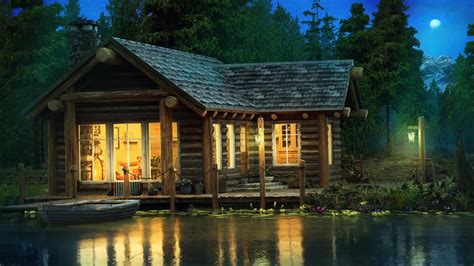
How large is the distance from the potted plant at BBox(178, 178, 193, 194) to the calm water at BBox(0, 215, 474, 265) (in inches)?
147

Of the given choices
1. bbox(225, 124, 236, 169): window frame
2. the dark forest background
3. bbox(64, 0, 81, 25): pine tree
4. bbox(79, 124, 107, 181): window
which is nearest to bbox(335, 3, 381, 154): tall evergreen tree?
the dark forest background

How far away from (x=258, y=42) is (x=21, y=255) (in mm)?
38600

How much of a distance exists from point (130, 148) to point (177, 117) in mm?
2029

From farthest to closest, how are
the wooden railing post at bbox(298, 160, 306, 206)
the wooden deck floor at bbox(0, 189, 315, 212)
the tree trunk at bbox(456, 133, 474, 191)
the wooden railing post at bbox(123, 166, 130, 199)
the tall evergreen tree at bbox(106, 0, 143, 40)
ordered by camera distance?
the tall evergreen tree at bbox(106, 0, 143, 40) → the wooden railing post at bbox(123, 166, 130, 199) → the wooden deck floor at bbox(0, 189, 315, 212) → the wooden railing post at bbox(298, 160, 306, 206) → the tree trunk at bbox(456, 133, 474, 191)

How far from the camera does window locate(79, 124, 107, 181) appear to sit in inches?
1085

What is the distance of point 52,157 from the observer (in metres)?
28.1

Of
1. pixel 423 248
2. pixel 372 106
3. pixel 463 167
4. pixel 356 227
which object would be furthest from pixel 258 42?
pixel 423 248

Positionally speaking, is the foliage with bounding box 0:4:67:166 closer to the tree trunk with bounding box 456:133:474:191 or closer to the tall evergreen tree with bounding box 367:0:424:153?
the tall evergreen tree with bounding box 367:0:424:153

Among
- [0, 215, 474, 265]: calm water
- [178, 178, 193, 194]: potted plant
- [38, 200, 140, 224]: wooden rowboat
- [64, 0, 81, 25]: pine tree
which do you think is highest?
[64, 0, 81, 25]: pine tree

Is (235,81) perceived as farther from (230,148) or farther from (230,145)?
(230,148)

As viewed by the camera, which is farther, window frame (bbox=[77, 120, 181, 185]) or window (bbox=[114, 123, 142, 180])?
window (bbox=[114, 123, 142, 180])

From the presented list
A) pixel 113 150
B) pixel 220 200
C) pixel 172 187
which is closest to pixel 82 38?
pixel 113 150

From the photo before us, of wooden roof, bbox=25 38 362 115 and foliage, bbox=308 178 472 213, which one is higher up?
wooden roof, bbox=25 38 362 115

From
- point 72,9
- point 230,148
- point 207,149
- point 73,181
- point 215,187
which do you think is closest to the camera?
point 215,187
